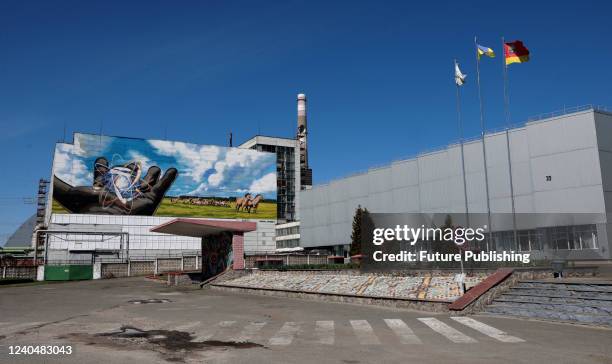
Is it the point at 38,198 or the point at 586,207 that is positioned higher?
the point at 38,198

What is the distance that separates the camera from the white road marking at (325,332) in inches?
512

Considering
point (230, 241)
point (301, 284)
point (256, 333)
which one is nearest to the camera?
point (256, 333)

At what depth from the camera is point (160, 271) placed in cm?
5819

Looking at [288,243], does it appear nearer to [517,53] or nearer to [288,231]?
[288,231]

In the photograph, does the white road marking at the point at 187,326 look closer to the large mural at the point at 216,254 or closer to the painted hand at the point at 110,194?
the large mural at the point at 216,254

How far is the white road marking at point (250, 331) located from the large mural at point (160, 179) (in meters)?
76.9

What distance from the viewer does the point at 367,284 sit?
2605 centimetres

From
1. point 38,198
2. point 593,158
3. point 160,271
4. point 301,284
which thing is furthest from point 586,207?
point 38,198

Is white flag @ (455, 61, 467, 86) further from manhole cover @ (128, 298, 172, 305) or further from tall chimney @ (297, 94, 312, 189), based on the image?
tall chimney @ (297, 94, 312, 189)

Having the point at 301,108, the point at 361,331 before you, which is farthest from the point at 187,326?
the point at 301,108

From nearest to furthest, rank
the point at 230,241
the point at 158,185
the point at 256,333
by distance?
the point at 256,333, the point at 230,241, the point at 158,185

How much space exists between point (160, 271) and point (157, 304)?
117 feet

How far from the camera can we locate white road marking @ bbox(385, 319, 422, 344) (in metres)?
13.0

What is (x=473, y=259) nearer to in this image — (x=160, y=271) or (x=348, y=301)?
(x=348, y=301)
